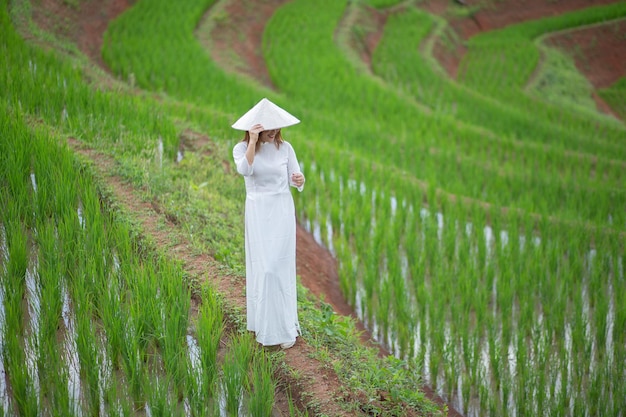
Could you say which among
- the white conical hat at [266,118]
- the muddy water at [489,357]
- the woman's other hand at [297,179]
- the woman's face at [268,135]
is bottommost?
the muddy water at [489,357]

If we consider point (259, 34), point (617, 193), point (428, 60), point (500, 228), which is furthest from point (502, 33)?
point (500, 228)

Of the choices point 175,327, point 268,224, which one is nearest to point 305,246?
point 268,224

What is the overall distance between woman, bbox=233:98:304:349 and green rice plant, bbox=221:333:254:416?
0.73 ft

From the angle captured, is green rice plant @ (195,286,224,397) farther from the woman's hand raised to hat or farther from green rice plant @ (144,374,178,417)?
the woman's hand raised to hat

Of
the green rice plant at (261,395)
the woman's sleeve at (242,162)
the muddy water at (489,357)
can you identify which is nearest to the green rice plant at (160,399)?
the green rice plant at (261,395)

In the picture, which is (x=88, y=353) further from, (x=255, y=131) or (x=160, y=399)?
(x=255, y=131)

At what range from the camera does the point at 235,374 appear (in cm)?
326

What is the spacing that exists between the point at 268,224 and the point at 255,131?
0.54m

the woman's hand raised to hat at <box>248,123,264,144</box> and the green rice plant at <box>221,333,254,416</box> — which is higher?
the woman's hand raised to hat at <box>248,123,264,144</box>

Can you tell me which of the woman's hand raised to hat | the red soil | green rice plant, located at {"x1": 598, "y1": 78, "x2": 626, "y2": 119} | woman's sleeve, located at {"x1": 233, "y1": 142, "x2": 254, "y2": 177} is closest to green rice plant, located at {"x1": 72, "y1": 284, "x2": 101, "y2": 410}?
woman's sleeve, located at {"x1": 233, "y1": 142, "x2": 254, "y2": 177}

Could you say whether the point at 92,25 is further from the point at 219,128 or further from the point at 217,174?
the point at 217,174

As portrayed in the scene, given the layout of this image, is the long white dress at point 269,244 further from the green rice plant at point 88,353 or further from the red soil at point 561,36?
the red soil at point 561,36

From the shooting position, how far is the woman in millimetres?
3553

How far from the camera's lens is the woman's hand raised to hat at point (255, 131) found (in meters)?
3.51
